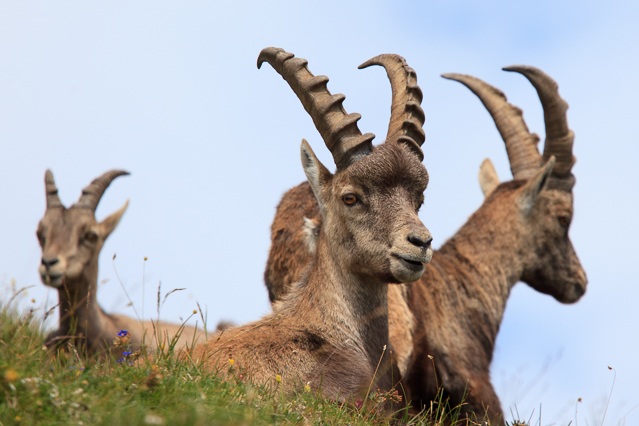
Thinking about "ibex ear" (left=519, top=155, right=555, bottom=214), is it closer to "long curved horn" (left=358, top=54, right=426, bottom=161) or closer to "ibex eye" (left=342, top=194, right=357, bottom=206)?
"long curved horn" (left=358, top=54, right=426, bottom=161)

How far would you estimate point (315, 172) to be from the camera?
17.6 feet

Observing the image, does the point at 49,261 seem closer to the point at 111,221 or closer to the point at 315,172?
the point at 111,221

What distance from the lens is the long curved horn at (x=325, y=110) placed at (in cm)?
517

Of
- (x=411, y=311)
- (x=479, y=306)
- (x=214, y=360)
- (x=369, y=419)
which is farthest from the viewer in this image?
(x=479, y=306)

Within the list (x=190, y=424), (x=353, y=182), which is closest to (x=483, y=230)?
(x=353, y=182)

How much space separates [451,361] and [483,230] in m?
1.78

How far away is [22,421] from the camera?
272 centimetres

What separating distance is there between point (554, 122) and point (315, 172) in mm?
4217

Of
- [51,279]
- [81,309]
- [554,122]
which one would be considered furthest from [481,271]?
[51,279]

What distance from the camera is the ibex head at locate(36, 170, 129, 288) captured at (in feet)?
28.4

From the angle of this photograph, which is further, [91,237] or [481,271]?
[91,237]

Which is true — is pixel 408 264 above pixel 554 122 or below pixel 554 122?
below

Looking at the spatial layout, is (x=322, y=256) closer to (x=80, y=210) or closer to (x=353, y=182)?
(x=353, y=182)

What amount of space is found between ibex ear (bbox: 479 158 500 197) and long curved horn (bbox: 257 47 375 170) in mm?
4900
